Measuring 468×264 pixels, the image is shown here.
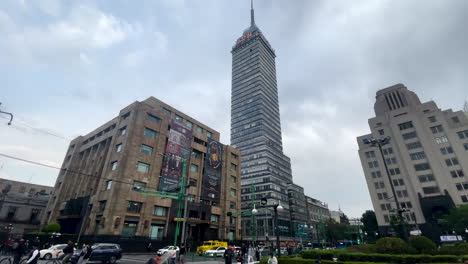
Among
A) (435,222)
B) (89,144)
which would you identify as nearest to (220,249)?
(89,144)

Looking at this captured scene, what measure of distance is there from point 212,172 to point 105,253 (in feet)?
105

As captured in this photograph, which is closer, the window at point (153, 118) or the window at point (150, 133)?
the window at point (150, 133)

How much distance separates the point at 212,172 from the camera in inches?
2007

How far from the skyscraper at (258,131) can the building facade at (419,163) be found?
110ft

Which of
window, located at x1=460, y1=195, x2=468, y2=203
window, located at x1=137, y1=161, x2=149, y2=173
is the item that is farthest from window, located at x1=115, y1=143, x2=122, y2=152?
window, located at x1=460, y1=195, x2=468, y2=203

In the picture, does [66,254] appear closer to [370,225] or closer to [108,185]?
[108,185]

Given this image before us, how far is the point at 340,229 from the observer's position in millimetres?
86875

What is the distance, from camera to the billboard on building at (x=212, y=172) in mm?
48747

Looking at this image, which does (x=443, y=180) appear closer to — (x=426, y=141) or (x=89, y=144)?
(x=426, y=141)

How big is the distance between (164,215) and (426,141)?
67.1 metres

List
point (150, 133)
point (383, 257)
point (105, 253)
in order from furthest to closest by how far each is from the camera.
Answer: point (150, 133), point (105, 253), point (383, 257)

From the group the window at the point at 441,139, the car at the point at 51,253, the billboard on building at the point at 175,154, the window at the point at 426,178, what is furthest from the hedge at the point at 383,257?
the window at the point at 441,139

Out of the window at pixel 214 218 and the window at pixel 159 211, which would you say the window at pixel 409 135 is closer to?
the window at pixel 214 218

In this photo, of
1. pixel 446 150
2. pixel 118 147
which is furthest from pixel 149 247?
pixel 446 150
